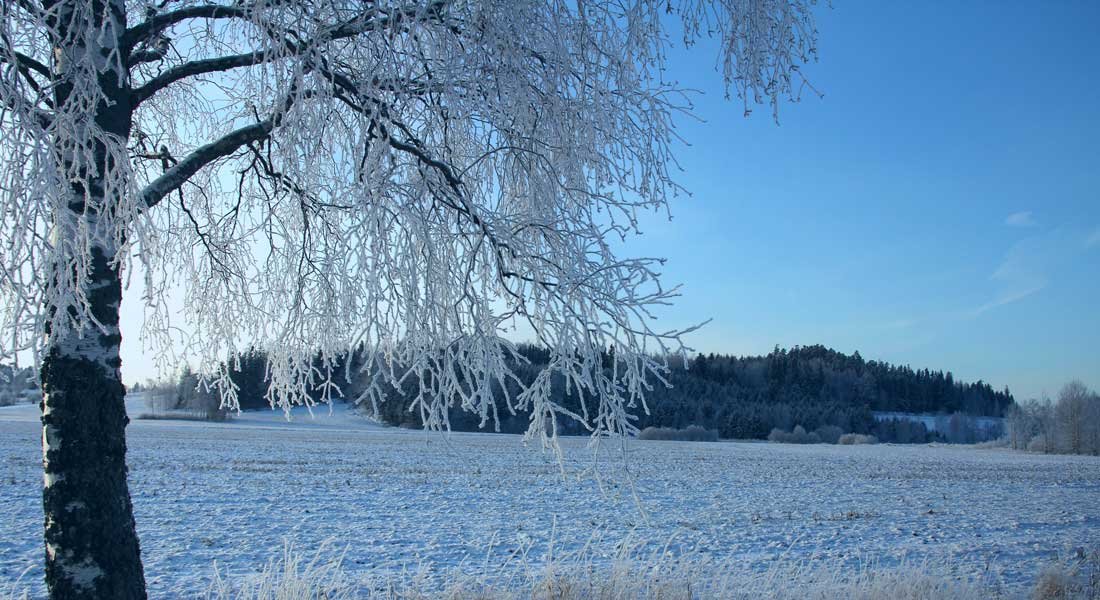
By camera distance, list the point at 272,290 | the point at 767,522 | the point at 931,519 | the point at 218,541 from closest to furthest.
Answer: the point at 272,290, the point at 218,541, the point at 767,522, the point at 931,519

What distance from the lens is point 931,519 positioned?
15969 millimetres

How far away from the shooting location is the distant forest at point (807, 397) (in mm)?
82062

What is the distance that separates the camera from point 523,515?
14812mm

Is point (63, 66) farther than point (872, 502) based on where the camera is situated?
No

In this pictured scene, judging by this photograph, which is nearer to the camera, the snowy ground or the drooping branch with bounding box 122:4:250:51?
the drooping branch with bounding box 122:4:250:51

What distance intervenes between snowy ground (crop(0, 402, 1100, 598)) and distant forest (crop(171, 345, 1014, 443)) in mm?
36861

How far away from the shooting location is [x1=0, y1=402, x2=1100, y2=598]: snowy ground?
10.2m

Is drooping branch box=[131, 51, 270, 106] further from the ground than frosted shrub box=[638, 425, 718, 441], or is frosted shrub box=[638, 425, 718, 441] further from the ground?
drooping branch box=[131, 51, 270, 106]

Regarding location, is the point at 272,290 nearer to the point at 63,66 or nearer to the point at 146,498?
the point at 63,66

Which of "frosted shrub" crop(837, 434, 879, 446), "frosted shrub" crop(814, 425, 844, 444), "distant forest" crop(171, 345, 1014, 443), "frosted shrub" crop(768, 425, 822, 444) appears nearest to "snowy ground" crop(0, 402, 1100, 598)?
"distant forest" crop(171, 345, 1014, 443)

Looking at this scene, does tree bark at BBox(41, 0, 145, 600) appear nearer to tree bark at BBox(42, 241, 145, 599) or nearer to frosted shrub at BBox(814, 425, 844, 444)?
tree bark at BBox(42, 241, 145, 599)

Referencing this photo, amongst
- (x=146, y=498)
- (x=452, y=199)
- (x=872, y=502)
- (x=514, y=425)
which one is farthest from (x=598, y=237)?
(x=514, y=425)

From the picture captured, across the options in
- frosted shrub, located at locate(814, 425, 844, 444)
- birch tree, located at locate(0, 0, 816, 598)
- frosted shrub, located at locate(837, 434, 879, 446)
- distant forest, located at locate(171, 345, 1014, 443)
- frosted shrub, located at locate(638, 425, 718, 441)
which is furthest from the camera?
distant forest, located at locate(171, 345, 1014, 443)

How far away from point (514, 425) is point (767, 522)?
5704cm
